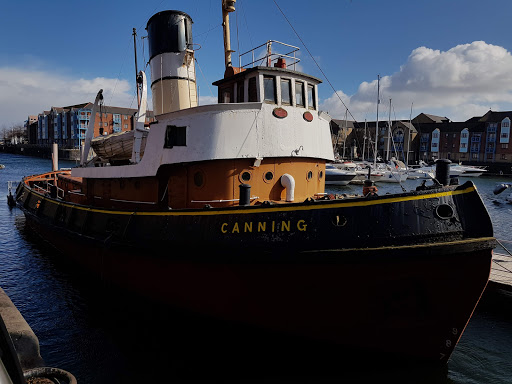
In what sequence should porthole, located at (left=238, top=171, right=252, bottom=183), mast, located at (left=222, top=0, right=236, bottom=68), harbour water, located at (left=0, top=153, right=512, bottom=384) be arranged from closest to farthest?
harbour water, located at (left=0, top=153, right=512, bottom=384)
porthole, located at (left=238, top=171, right=252, bottom=183)
mast, located at (left=222, top=0, right=236, bottom=68)

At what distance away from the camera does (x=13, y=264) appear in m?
14.0

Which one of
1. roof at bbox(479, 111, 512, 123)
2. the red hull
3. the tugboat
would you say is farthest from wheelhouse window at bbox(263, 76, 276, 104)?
roof at bbox(479, 111, 512, 123)

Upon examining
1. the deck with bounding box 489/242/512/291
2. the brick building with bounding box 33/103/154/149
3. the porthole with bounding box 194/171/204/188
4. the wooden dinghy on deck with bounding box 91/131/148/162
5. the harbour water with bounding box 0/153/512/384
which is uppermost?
the brick building with bounding box 33/103/154/149

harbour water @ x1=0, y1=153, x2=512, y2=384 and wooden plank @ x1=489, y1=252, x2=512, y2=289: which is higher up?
wooden plank @ x1=489, y1=252, x2=512, y2=289

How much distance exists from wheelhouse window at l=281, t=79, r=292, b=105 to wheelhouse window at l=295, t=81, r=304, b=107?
0.79ft

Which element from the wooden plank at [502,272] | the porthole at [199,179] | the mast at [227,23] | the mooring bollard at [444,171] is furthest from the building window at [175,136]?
the wooden plank at [502,272]

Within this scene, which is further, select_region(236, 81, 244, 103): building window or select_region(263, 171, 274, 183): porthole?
select_region(236, 81, 244, 103): building window

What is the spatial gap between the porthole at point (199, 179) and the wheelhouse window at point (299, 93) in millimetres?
3017

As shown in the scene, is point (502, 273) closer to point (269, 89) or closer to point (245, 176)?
point (245, 176)

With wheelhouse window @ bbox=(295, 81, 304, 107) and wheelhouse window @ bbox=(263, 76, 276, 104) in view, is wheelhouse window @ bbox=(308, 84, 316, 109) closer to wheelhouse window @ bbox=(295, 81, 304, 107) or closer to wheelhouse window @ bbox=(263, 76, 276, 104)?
wheelhouse window @ bbox=(295, 81, 304, 107)

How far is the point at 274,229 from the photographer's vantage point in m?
6.73

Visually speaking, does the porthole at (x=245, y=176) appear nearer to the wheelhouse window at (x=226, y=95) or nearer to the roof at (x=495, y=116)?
the wheelhouse window at (x=226, y=95)

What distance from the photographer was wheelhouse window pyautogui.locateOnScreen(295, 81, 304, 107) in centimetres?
914

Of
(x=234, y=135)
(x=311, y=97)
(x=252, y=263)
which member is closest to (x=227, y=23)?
(x=311, y=97)
